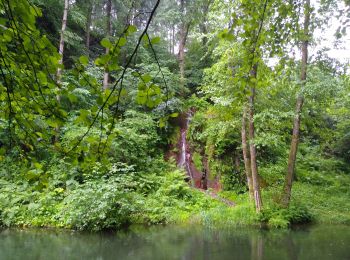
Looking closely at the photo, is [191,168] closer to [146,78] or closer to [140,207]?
[140,207]

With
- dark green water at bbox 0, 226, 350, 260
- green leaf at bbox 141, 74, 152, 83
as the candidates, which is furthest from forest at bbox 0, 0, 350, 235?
dark green water at bbox 0, 226, 350, 260

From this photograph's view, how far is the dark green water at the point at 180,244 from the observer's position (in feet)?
24.0

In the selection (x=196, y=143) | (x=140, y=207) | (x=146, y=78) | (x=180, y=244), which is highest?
(x=196, y=143)

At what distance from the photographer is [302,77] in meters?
10.5

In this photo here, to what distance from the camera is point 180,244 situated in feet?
26.8

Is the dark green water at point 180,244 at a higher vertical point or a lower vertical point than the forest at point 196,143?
lower

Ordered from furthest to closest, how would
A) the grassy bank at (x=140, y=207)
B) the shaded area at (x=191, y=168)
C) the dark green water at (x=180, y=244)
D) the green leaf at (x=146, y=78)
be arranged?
1. the shaded area at (x=191, y=168)
2. the grassy bank at (x=140, y=207)
3. the dark green water at (x=180, y=244)
4. the green leaf at (x=146, y=78)

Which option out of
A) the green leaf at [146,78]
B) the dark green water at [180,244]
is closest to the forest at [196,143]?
the green leaf at [146,78]

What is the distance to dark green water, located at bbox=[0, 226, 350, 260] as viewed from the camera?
7.30 m

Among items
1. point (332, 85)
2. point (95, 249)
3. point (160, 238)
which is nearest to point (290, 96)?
point (332, 85)

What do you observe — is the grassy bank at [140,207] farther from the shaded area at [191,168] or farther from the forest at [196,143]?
the shaded area at [191,168]

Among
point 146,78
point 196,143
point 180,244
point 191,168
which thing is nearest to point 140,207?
point 180,244

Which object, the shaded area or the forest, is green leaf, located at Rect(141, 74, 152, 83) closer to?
the forest

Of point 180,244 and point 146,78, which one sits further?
point 180,244
